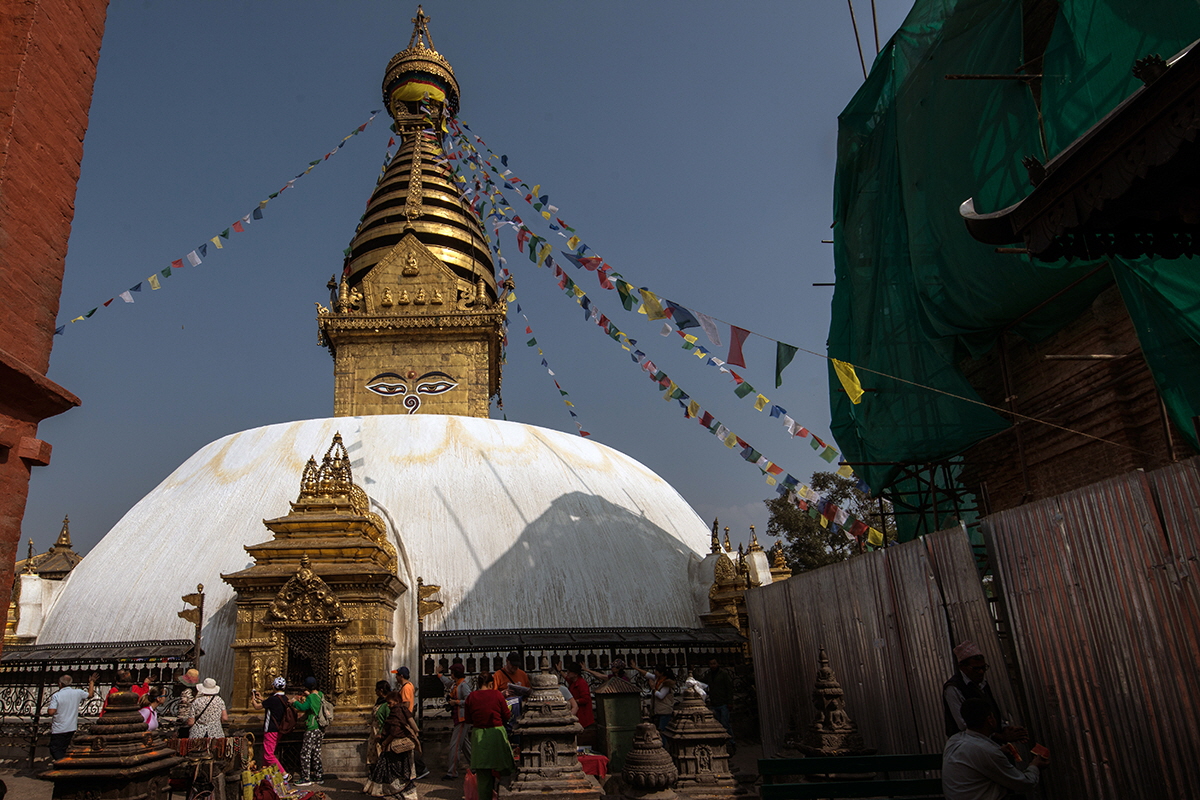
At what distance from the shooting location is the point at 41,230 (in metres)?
4.55

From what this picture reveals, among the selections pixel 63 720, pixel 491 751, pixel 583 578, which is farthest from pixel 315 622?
pixel 583 578

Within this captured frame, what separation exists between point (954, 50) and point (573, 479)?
9.44 meters

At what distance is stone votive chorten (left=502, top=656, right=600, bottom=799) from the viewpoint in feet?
19.4

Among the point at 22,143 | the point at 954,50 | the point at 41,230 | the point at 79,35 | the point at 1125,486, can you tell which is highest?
the point at 954,50

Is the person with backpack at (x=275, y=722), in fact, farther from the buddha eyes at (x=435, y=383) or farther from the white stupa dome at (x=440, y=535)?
the buddha eyes at (x=435, y=383)

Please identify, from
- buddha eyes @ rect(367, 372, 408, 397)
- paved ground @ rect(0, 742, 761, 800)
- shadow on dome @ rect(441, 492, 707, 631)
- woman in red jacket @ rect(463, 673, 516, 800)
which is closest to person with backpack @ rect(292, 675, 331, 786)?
paved ground @ rect(0, 742, 761, 800)

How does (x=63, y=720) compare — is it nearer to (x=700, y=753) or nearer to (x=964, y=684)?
(x=700, y=753)

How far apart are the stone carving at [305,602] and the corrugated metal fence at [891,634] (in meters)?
5.32

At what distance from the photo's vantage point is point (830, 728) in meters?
6.05

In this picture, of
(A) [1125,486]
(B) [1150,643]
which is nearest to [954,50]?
(A) [1125,486]

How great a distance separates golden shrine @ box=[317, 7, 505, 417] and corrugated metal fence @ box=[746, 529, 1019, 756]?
12.3 metres

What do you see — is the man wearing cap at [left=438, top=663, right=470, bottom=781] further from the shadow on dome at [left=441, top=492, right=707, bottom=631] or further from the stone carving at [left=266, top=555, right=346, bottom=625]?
the shadow on dome at [left=441, top=492, right=707, bottom=631]

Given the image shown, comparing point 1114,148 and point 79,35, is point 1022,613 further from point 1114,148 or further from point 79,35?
point 79,35

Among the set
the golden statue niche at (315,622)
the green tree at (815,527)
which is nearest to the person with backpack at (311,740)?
the golden statue niche at (315,622)
